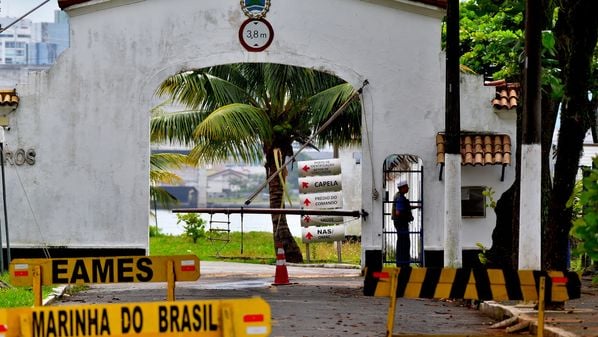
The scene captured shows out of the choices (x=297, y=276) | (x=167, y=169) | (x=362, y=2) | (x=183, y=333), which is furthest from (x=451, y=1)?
(x=167, y=169)

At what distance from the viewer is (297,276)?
26.3 meters

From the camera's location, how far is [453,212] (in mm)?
20250

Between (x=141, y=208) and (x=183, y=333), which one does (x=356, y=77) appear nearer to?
(x=141, y=208)

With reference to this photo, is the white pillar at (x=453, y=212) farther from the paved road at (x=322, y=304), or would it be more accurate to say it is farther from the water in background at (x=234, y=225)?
the water in background at (x=234, y=225)

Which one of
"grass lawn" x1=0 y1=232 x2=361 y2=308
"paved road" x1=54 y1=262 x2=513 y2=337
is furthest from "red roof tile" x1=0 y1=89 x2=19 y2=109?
→ "grass lawn" x1=0 y1=232 x2=361 y2=308

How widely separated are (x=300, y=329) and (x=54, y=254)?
9.26 m

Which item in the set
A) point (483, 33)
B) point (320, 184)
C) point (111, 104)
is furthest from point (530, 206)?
point (483, 33)

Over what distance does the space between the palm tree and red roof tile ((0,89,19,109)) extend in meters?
9.13

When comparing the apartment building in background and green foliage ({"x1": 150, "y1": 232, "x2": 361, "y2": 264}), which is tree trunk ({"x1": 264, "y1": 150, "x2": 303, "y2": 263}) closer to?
green foliage ({"x1": 150, "y1": 232, "x2": 361, "y2": 264})

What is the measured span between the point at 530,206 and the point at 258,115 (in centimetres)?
1811

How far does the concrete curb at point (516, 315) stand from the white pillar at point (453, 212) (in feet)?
6.46

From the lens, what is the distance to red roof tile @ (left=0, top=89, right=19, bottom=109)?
23.5 meters

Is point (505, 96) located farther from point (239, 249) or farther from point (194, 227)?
point (194, 227)

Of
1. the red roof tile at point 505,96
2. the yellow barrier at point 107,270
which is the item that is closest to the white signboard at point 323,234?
the red roof tile at point 505,96
